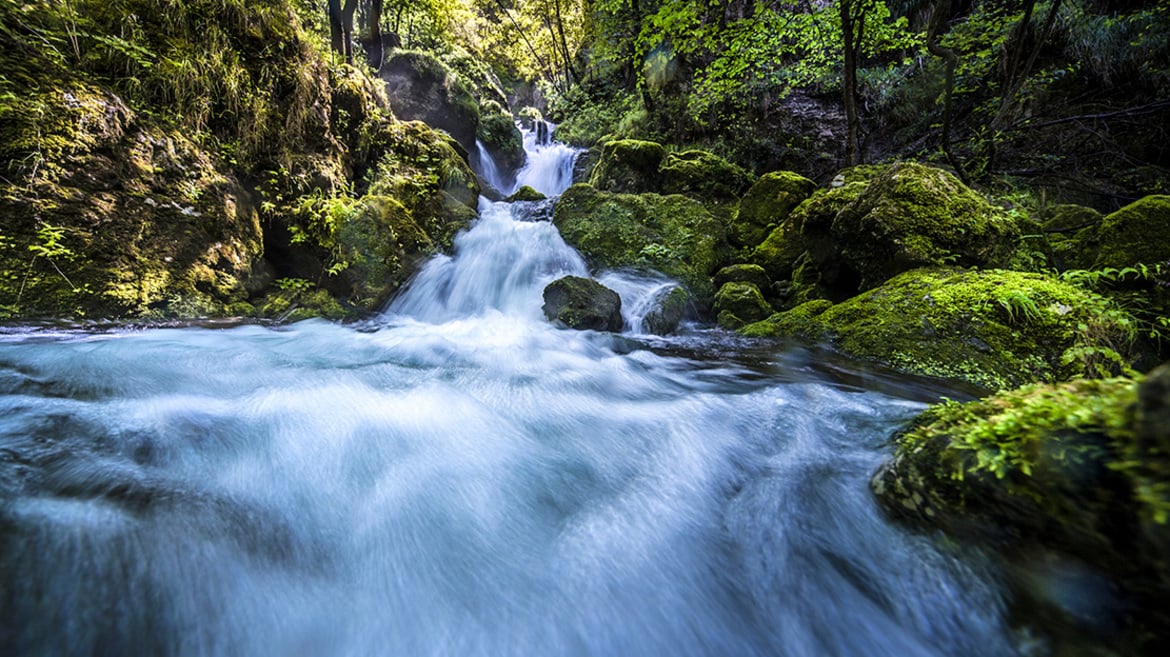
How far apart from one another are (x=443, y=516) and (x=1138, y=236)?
20.8ft

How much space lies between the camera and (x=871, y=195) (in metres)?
4.96

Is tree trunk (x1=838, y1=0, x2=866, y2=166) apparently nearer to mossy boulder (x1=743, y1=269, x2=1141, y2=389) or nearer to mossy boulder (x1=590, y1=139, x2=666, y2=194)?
mossy boulder (x1=590, y1=139, x2=666, y2=194)

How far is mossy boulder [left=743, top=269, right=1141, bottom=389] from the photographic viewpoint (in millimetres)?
3244

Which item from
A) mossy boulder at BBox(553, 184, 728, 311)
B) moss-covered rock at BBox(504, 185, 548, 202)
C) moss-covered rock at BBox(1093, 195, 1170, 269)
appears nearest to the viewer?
moss-covered rock at BBox(1093, 195, 1170, 269)

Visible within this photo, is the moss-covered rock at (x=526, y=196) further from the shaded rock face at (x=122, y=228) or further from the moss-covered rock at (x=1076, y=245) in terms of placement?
the moss-covered rock at (x=1076, y=245)

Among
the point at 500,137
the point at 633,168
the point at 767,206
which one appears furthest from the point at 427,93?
the point at 767,206

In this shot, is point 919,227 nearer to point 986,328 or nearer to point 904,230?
point 904,230

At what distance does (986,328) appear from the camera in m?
3.57

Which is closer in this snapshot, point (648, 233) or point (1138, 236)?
point (1138, 236)

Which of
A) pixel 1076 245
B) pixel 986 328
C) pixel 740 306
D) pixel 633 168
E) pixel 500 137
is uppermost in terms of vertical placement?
pixel 500 137

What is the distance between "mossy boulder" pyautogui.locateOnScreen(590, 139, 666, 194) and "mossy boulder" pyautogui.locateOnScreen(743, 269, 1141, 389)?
Result: 228 inches

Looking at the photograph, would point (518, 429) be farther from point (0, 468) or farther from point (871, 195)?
point (871, 195)

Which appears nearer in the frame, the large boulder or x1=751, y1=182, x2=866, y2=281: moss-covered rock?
the large boulder

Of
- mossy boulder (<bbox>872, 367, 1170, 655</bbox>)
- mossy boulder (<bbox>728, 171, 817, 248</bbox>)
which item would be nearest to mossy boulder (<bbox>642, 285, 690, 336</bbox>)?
mossy boulder (<bbox>728, 171, 817, 248</bbox>)
